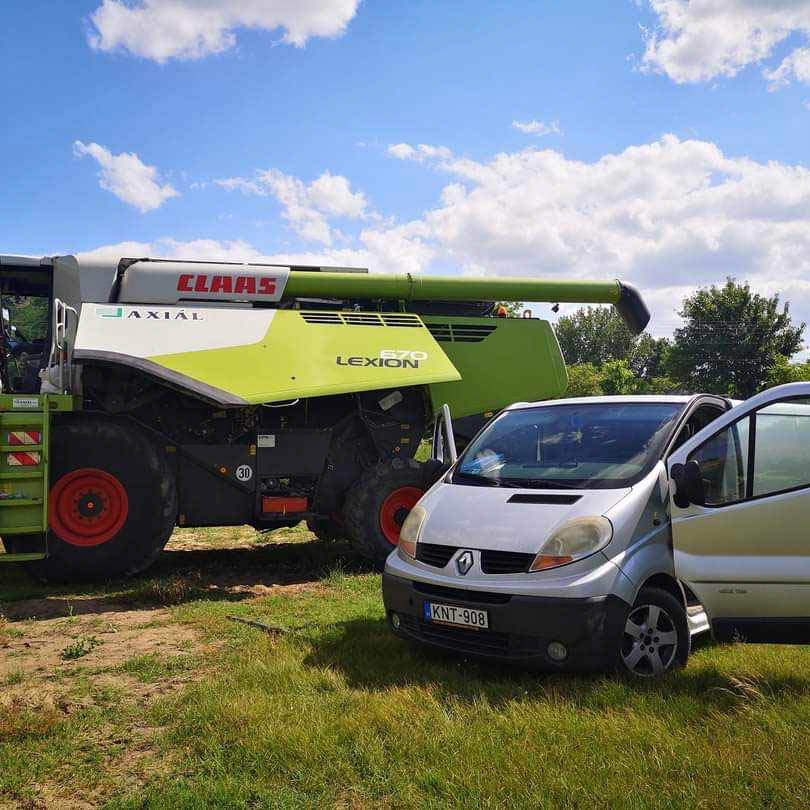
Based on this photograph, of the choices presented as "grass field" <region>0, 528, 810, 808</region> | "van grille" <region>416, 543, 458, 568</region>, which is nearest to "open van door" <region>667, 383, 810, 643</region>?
"grass field" <region>0, 528, 810, 808</region>

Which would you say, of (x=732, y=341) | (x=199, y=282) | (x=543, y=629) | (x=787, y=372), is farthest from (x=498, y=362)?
(x=732, y=341)

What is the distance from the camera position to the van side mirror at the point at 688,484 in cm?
439

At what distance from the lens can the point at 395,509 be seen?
27.5ft

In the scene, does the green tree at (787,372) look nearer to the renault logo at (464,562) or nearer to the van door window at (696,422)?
the van door window at (696,422)

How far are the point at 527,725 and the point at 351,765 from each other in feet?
2.80

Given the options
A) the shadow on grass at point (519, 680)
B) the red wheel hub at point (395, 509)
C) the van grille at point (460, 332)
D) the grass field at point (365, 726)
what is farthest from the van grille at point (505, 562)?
the van grille at point (460, 332)

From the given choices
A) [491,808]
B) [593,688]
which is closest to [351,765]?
[491,808]

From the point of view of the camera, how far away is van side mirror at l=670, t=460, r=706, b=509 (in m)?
4.39

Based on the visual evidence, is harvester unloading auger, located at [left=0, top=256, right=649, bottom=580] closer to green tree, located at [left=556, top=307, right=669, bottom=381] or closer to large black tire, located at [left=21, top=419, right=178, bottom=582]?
large black tire, located at [left=21, top=419, right=178, bottom=582]

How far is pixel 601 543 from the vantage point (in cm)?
424

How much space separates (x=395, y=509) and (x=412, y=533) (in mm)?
3443

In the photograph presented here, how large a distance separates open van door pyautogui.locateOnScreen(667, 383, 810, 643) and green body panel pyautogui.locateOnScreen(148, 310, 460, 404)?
4.10 metres

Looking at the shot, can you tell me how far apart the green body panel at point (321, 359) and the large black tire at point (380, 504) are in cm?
95

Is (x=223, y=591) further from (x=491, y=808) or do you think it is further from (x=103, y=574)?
(x=491, y=808)
